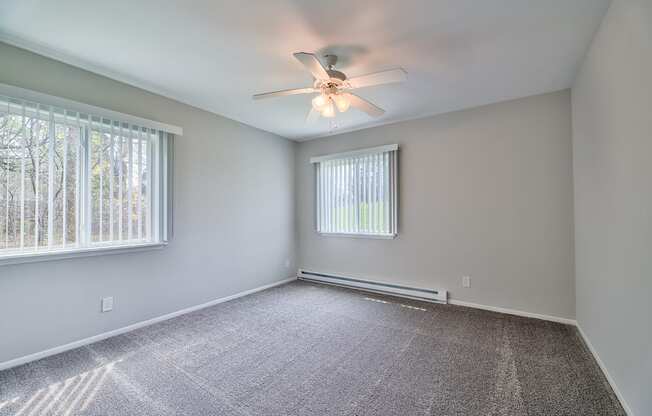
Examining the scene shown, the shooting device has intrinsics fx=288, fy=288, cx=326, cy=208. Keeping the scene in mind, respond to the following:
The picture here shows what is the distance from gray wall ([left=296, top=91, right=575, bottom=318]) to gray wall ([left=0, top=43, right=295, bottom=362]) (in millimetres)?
1411

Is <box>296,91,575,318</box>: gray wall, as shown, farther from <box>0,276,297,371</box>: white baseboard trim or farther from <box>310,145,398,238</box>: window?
<box>0,276,297,371</box>: white baseboard trim

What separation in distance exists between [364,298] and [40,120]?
3.60 metres

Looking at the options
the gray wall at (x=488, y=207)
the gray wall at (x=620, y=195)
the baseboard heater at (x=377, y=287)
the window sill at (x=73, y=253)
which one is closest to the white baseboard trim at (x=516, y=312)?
the gray wall at (x=488, y=207)

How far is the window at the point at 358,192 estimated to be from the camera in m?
3.88

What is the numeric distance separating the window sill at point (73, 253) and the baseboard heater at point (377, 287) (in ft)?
7.69

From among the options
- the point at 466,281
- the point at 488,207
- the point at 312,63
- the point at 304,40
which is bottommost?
the point at 466,281

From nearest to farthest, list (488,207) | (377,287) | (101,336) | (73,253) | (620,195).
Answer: (620,195), (73,253), (101,336), (488,207), (377,287)

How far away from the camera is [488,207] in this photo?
3248 millimetres

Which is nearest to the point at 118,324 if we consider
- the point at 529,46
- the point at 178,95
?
the point at 178,95

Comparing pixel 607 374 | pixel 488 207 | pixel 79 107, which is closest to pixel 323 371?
pixel 607 374

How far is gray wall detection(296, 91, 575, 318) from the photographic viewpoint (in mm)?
2889

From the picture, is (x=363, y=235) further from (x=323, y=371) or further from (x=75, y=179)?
(x=75, y=179)

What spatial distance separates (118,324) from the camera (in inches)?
104

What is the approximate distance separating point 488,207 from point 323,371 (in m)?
2.50
